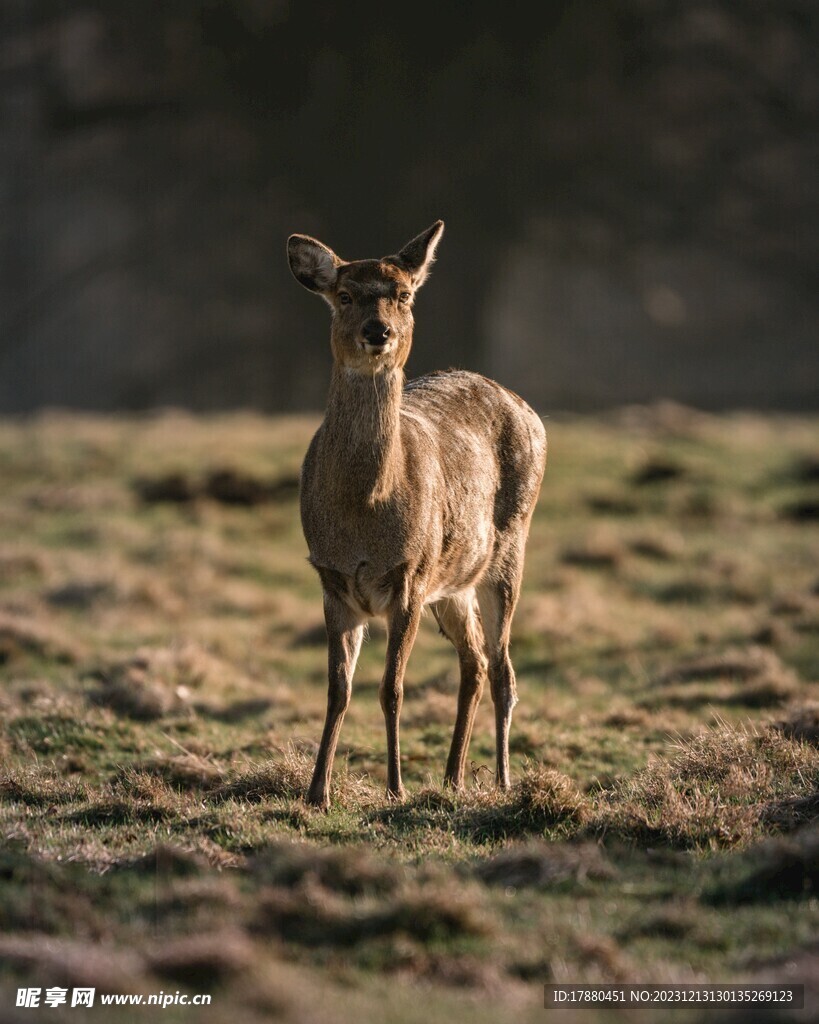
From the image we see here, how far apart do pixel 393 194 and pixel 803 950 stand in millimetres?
49961

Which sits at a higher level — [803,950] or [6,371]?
[803,950]

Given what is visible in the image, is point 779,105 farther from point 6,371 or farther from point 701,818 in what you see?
point 701,818

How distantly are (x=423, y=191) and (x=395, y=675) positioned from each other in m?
46.8

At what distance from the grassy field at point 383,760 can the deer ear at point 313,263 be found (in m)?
2.95

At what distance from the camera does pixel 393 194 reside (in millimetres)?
54156

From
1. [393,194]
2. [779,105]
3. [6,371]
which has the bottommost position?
[6,371]

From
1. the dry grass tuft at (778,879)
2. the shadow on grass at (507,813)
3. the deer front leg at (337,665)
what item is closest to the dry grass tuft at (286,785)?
the deer front leg at (337,665)

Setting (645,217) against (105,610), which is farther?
(645,217)

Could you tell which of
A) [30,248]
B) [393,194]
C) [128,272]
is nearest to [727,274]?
[393,194]

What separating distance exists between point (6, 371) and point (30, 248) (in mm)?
5383

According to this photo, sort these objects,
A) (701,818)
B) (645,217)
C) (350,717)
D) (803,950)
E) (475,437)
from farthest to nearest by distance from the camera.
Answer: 1. (645,217)
2. (350,717)
3. (475,437)
4. (701,818)
5. (803,950)

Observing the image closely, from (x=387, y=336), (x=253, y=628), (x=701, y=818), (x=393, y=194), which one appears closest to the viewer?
(x=701, y=818)

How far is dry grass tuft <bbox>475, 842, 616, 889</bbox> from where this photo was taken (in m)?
7.03

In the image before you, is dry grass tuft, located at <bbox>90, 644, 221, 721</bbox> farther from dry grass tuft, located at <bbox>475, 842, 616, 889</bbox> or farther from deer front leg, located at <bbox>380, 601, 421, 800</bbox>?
dry grass tuft, located at <bbox>475, 842, 616, 889</bbox>
